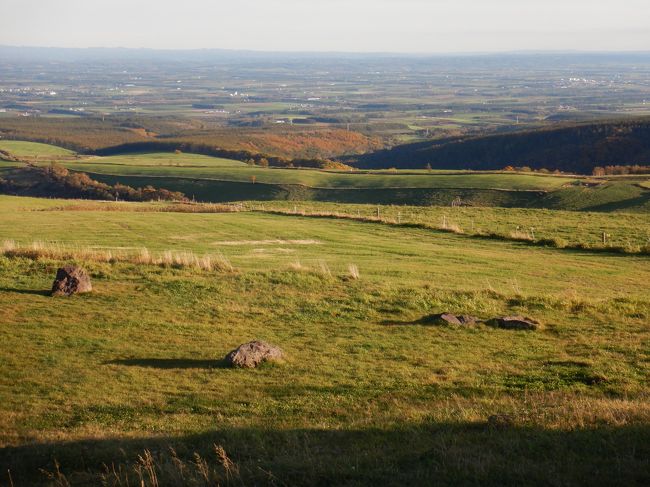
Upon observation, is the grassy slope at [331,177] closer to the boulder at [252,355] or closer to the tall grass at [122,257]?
the tall grass at [122,257]

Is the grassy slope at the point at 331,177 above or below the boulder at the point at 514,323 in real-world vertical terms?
below

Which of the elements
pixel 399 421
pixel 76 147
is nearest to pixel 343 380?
pixel 399 421

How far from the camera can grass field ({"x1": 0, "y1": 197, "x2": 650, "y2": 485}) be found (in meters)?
9.90

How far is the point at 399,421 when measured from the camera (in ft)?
38.9

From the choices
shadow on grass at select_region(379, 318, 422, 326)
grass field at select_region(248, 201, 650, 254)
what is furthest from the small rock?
grass field at select_region(248, 201, 650, 254)

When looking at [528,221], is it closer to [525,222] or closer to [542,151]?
[525,222]

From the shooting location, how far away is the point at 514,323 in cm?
1927

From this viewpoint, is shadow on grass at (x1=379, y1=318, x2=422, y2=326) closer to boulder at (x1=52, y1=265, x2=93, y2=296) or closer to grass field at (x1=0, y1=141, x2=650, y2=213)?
boulder at (x1=52, y1=265, x2=93, y2=296)

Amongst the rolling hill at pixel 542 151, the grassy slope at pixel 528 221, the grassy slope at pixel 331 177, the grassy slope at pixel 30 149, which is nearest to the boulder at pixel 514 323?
the grassy slope at pixel 528 221

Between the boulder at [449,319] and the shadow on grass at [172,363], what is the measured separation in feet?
20.1

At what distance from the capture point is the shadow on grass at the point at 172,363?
15719 mm

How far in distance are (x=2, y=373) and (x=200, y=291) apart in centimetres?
801

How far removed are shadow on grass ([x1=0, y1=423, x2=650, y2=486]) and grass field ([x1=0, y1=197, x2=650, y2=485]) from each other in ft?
0.10

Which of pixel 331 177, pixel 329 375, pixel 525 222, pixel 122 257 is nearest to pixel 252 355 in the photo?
pixel 329 375
